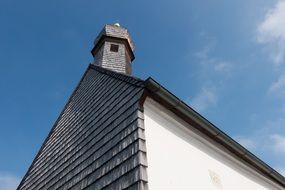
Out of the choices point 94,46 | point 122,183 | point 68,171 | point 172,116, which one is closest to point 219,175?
point 172,116

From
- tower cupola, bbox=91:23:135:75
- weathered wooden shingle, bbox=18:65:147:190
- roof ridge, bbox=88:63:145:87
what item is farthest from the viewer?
tower cupola, bbox=91:23:135:75

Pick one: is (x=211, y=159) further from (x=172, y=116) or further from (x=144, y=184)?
(x=144, y=184)

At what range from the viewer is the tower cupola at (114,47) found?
448 inches

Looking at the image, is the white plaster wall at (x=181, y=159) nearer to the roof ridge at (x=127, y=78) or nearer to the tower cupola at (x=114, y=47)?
the roof ridge at (x=127, y=78)

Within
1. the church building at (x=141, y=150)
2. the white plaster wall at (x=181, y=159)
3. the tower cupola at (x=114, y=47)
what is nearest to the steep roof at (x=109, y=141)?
the church building at (x=141, y=150)

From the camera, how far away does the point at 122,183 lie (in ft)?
13.9

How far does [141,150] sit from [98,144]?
5.45 ft

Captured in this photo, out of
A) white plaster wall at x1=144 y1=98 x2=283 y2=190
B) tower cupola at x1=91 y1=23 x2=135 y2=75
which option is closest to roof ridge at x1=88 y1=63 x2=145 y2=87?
white plaster wall at x1=144 y1=98 x2=283 y2=190

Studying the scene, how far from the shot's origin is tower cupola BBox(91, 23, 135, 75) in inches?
448

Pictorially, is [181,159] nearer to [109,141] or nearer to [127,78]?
[109,141]

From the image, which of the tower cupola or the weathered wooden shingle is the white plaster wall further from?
the tower cupola

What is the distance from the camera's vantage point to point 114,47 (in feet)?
41.5

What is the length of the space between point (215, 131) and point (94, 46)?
8.34 m

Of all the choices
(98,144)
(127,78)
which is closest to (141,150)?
(98,144)
